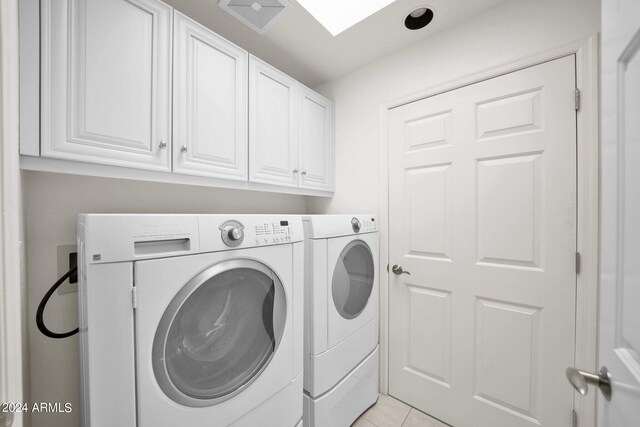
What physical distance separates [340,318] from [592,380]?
97cm

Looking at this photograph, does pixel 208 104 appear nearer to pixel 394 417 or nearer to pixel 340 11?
pixel 340 11

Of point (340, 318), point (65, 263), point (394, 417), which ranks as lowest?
point (394, 417)

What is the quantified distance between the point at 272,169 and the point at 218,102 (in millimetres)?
452

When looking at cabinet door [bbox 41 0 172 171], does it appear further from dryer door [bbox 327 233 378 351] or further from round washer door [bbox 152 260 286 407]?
dryer door [bbox 327 233 378 351]

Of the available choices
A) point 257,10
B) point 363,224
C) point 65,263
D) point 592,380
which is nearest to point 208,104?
point 257,10

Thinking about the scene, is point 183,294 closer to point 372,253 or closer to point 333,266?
point 333,266

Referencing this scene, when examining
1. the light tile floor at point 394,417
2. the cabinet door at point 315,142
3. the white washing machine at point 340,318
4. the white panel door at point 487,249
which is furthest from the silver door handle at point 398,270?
the light tile floor at point 394,417

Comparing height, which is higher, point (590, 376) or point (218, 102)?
point (218, 102)

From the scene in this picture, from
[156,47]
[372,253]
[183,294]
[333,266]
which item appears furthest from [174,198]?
[372,253]

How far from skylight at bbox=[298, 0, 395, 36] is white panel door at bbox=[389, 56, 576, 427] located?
58 centimetres

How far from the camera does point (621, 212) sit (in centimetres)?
48

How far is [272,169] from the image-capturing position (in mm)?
1501

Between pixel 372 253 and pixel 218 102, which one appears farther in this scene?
pixel 372 253

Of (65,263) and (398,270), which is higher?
(65,263)
